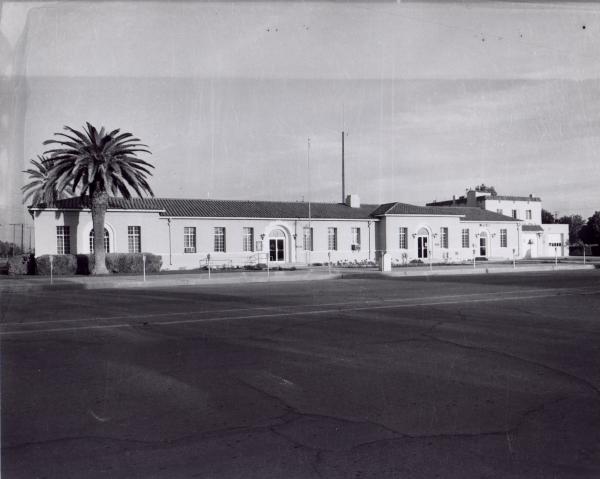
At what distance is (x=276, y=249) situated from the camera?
133 feet

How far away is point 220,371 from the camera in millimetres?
7176

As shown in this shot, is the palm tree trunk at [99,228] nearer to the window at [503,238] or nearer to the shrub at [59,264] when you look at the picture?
the shrub at [59,264]

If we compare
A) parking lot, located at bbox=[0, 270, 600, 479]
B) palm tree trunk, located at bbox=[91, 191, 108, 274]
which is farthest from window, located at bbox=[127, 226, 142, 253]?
parking lot, located at bbox=[0, 270, 600, 479]

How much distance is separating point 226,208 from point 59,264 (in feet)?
41.4

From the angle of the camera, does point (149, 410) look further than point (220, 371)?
No

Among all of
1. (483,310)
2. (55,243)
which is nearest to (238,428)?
(483,310)

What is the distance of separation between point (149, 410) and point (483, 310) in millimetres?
9892

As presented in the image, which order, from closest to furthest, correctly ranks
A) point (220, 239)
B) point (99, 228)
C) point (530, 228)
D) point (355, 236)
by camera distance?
point (99, 228)
point (220, 239)
point (355, 236)
point (530, 228)

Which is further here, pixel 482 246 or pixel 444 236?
pixel 482 246

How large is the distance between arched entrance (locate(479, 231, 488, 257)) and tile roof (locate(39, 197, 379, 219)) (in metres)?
10.8

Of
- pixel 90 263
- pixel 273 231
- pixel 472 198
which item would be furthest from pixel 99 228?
pixel 472 198

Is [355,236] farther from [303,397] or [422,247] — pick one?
[303,397]

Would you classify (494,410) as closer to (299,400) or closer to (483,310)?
(299,400)

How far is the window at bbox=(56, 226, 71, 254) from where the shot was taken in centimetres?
3425
